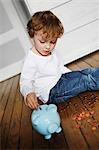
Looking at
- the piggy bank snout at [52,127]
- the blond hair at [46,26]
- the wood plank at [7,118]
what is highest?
the blond hair at [46,26]

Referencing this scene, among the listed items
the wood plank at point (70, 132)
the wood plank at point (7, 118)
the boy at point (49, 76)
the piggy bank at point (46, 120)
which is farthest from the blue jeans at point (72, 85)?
the piggy bank at point (46, 120)

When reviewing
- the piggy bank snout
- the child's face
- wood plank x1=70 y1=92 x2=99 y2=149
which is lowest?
wood plank x1=70 y1=92 x2=99 y2=149

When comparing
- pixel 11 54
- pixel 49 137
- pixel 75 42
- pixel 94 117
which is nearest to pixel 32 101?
pixel 49 137

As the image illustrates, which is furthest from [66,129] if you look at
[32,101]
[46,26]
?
[46,26]

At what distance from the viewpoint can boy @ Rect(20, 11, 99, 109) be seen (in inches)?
56.4

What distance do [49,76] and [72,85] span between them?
0.46ft

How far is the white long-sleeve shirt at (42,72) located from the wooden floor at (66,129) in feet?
0.44

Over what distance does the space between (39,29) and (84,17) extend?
5.20 ft

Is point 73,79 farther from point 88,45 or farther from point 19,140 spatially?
point 88,45

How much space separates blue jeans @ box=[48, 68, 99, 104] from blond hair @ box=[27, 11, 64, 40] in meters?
0.33

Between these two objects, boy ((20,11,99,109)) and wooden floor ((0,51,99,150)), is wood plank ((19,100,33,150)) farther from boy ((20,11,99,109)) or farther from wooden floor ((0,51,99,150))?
boy ((20,11,99,109))

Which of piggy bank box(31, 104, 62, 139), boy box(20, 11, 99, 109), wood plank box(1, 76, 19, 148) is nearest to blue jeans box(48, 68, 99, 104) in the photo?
boy box(20, 11, 99, 109)

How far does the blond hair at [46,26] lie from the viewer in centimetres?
136

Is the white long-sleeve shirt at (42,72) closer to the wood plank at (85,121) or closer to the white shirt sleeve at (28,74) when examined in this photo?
the white shirt sleeve at (28,74)
